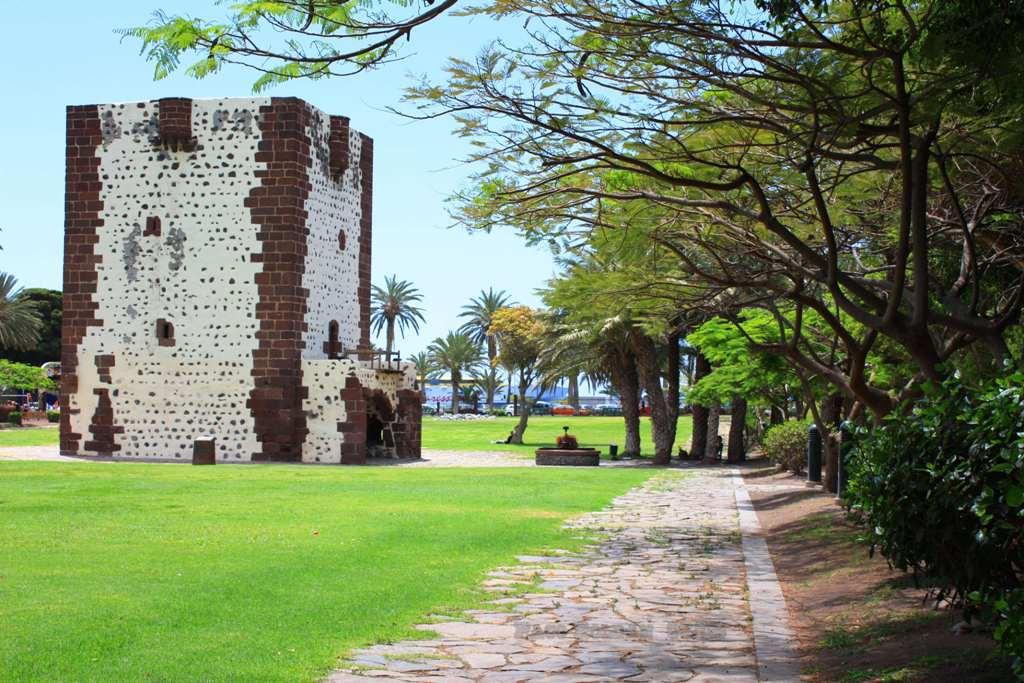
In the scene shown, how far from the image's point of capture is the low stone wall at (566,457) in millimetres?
35625

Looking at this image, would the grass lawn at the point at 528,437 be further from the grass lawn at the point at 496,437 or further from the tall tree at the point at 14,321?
the tall tree at the point at 14,321

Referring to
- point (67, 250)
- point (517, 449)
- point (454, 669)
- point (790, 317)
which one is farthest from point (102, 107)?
point (454, 669)

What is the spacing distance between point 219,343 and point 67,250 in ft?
19.1

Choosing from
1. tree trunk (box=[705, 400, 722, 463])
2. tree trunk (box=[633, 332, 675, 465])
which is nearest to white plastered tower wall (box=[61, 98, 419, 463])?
tree trunk (box=[633, 332, 675, 465])

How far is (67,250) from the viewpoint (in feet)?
121

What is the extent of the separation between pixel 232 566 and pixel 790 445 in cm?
2131

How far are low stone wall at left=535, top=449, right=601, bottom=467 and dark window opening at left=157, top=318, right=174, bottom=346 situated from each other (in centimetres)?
1137

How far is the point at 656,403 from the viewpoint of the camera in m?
41.3

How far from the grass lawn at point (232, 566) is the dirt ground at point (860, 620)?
2743 mm

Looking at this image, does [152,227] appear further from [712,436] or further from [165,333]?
[712,436]

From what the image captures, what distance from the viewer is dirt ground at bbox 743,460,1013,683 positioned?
7074 mm

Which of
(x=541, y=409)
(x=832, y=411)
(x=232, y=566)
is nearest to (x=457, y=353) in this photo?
(x=541, y=409)

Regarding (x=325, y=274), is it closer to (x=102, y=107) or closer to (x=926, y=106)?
(x=102, y=107)

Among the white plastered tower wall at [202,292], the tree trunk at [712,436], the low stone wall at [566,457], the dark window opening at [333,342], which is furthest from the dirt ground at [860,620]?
the tree trunk at [712,436]
